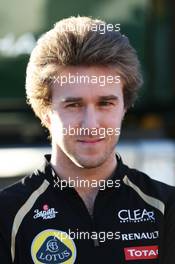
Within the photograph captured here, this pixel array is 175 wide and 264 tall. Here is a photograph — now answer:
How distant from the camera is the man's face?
6.44 ft

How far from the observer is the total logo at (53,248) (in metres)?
1.97

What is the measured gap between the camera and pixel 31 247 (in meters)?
1.97

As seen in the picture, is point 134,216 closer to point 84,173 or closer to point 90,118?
point 84,173

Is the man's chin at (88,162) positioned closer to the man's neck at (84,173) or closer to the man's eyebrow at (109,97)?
the man's neck at (84,173)

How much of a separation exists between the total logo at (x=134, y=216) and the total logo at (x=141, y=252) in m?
0.08

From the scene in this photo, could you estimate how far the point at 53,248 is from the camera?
2.00 m

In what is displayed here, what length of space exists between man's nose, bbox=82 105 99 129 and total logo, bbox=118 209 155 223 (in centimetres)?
25

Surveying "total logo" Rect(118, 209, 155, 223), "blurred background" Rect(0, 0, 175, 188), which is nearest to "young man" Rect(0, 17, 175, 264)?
"total logo" Rect(118, 209, 155, 223)

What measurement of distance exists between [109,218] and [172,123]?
272 cm

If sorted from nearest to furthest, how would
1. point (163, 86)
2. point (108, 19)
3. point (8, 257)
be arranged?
point (8, 257) → point (108, 19) → point (163, 86)

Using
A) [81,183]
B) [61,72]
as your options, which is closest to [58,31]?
[61,72]

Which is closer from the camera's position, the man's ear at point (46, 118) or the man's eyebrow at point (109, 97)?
the man's eyebrow at point (109, 97)

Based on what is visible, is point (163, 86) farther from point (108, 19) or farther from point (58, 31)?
point (58, 31)

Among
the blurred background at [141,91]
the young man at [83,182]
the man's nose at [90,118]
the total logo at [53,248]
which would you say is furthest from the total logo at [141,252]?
the blurred background at [141,91]
